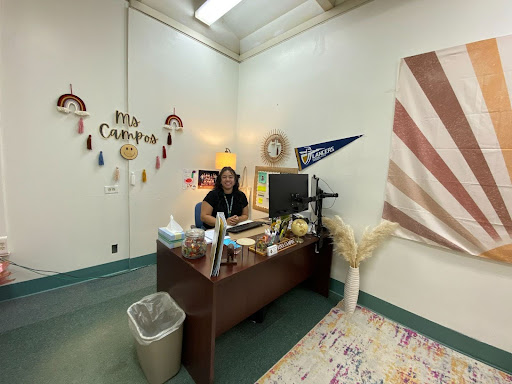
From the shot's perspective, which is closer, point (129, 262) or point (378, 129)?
point (378, 129)

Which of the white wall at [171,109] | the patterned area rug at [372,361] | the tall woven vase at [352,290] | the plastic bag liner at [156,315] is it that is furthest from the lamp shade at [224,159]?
the patterned area rug at [372,361]

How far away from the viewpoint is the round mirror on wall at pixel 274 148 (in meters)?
2.71

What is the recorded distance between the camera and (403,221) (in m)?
1.86

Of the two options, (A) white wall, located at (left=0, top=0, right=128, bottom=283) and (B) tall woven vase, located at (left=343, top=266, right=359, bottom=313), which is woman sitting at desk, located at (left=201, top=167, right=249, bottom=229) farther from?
(B) tall woven vase, located at (left=343, top=266, right=359, bottom=313)

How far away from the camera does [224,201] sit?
2398mm

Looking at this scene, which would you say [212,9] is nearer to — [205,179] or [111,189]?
[205,179]

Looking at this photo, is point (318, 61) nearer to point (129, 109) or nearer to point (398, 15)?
point (398, 15)

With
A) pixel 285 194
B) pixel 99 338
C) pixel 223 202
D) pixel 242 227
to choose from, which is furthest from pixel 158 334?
pixel 223 202

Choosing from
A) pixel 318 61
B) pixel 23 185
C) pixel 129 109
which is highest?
pixel 318 61

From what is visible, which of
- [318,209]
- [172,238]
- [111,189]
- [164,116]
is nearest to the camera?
[172,238]

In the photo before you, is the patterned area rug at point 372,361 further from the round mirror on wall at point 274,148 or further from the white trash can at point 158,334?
the round mirror on wall at point 274,148

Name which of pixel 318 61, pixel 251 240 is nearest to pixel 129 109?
pixel 251 240

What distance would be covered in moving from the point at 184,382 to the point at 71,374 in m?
0.70

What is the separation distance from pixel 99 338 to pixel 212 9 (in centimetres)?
341
